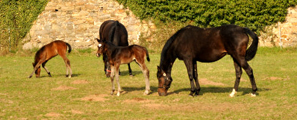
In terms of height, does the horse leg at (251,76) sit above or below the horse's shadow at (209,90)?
above

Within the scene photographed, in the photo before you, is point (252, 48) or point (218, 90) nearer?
point (252, 48)

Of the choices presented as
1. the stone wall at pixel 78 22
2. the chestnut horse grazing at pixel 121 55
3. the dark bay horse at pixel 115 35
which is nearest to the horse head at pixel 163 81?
the chestnut horse grazing at pixel 121 55

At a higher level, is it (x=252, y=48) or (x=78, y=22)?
(x=252, y=48)

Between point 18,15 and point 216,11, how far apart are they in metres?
12.3

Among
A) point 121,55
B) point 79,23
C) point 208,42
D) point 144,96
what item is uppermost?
point 208,42

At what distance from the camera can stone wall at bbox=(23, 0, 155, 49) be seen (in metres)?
29.8

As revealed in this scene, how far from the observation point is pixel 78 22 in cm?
2997

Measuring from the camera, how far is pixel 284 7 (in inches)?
1105

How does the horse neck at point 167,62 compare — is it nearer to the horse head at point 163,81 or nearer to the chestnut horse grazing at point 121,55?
the horse head at point 163,81

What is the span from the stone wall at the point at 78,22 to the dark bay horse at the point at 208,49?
15412mm

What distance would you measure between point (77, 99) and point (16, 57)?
15211mm

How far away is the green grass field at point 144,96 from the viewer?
11.6m

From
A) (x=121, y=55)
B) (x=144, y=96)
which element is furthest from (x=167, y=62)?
(x=121, y=55)

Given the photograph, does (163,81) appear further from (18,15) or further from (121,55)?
(18,15)
